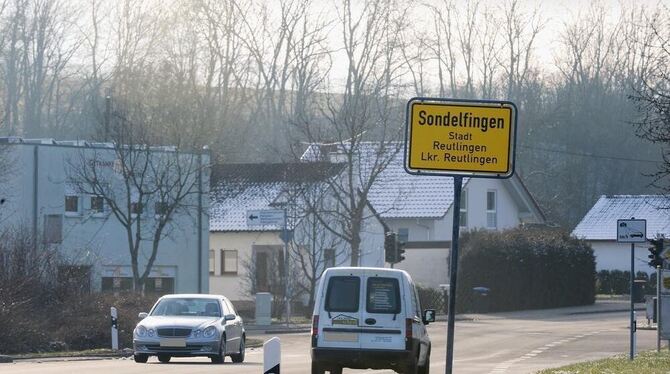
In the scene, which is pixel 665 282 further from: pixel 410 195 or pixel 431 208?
pixel 410 195

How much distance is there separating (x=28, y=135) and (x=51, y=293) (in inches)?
1775

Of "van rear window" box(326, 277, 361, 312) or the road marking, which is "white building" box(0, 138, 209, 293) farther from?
"van rear window" box(326, 277, 361, 312)

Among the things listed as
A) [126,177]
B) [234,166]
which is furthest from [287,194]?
[234,166]

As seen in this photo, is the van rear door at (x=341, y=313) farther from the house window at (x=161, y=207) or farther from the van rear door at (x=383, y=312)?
the house window at (x=161, y=207)

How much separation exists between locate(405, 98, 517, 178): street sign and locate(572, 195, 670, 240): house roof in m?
67.3

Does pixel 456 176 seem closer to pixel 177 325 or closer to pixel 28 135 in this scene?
pixel 177 325

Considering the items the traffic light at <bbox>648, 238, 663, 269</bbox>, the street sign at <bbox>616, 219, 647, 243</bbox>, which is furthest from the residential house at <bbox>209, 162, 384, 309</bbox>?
the street sign at <bbox>616, 219, 647, 243</bbox>

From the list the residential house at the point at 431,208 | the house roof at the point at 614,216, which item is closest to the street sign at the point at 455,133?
the residential house at the point at 431,208

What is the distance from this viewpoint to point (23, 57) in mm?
80625

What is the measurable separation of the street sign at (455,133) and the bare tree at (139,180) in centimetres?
3529

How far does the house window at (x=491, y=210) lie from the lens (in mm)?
73812

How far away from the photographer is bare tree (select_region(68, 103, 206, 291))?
160 ft

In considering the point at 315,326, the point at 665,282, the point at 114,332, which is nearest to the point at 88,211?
the point at 114,332

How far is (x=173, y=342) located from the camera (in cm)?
2750
